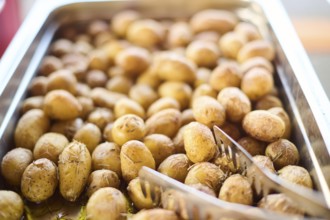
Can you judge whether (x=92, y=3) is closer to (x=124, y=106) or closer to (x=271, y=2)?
(x=124, y=106)

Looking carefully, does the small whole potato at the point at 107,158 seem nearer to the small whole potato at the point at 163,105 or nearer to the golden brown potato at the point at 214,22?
the small whole potato at the point at 163,105

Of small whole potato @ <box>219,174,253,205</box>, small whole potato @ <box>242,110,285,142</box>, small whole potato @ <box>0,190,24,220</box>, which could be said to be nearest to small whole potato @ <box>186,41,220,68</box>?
small whole potato @ <box>242,110,285,142</box>

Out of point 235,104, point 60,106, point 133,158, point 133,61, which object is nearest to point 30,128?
point 60,106

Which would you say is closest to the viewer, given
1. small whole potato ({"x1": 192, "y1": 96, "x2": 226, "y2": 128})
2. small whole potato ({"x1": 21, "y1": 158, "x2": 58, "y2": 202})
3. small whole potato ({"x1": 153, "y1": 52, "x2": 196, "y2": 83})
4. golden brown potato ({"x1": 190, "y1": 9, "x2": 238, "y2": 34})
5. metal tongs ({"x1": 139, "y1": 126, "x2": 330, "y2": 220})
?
metal tongs ({"x1": 139, "y1": 126, "x2": 330, "y2": 220})

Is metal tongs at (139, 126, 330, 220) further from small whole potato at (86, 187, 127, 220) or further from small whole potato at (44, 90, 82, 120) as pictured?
small whole potato at (44, 90, 82, 120)

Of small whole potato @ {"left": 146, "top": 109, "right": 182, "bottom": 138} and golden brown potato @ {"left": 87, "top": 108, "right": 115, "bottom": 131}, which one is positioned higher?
golden brown potato @ {"left": 87, "top": 108, "right": 115, "bottom": 131}

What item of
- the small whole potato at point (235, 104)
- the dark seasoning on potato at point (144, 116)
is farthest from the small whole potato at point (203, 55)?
the small whole potato at point (235, 104)
